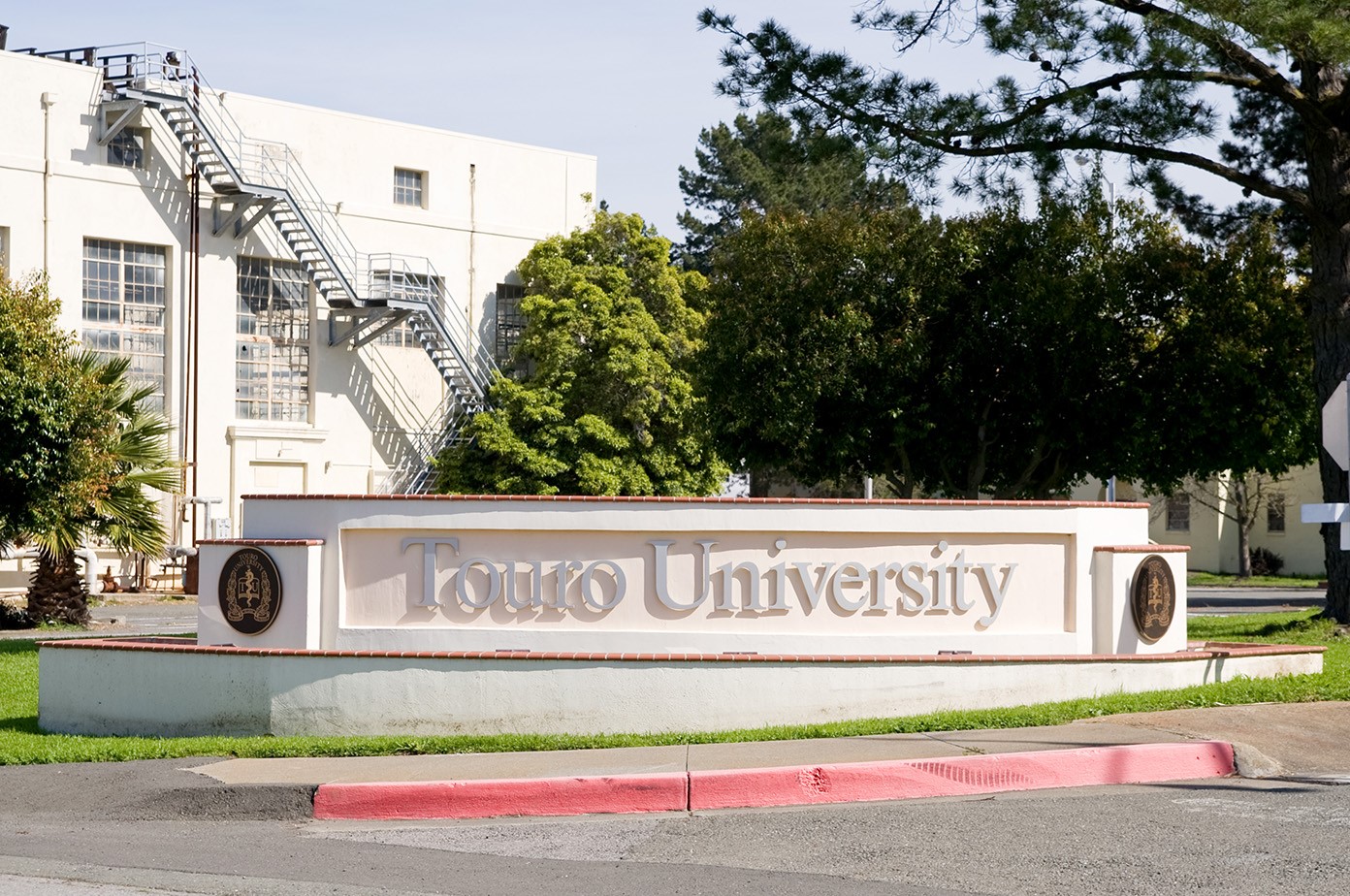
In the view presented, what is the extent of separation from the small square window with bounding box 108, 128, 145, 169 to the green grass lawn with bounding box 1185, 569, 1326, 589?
30692 mm

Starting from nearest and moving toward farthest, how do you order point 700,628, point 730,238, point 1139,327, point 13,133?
point 700,628
point 1139,327
point 730,238
point 13,133

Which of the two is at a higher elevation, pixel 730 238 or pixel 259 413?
pixel 730 238

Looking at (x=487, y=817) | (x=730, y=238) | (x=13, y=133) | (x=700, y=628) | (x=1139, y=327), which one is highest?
(x=13, y=133)

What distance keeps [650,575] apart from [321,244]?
2556 cm

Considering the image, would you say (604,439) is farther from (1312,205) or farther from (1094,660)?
(1094,660)

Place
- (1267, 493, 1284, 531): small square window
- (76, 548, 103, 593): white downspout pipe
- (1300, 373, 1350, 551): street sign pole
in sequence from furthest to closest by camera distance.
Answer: (1267, 493, 1284, 531): small square window
(76, 548, 103, 593): white downspout pipe
(1300, 373, 1350, 551): street sign pole

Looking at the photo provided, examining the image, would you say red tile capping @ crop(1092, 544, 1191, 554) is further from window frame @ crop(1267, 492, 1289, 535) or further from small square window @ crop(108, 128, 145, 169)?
window frame @ crop(1267, 492, 1289, 535)

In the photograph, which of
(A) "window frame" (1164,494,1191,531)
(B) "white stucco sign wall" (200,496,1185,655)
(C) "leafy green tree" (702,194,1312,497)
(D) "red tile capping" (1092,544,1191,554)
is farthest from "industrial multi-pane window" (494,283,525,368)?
(D) "red tile capping" (1092,544,1191,554)

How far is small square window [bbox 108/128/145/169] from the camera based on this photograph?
3559cm

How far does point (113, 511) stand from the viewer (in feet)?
78.9

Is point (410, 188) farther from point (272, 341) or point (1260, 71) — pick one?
point (1260, 71)

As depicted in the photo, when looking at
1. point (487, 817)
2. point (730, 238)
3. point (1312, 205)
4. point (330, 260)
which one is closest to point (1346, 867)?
point (487, 817)

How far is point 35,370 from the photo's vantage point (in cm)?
2169

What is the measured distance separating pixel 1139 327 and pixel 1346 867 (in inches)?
704
